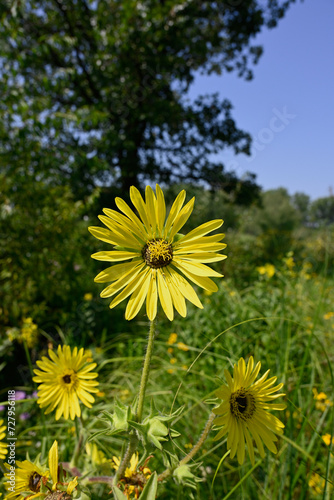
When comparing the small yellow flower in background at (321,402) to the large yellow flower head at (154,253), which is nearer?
the large yellow flower head at (154,253)

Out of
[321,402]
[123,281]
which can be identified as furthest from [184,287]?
[321,402]

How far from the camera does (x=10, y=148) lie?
305cm

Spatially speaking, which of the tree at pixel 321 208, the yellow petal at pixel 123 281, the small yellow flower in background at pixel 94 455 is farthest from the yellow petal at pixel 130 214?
the tree at pixel 321 208

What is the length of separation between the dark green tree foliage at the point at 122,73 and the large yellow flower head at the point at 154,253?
2.62 m

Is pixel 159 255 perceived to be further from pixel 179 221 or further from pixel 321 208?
pixel 321 208

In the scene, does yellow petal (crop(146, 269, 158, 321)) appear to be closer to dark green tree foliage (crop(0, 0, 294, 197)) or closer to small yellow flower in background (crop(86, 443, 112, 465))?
small yellow flower in background (crop(86, 443, 112, 465))

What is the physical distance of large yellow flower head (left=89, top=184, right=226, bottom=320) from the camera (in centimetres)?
66

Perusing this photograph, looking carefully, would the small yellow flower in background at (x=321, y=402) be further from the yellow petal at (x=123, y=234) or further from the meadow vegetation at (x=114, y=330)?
the yellow petal at (x=123, y=234)

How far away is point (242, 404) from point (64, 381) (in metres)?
0.59

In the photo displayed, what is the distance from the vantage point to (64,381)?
37.0 inches

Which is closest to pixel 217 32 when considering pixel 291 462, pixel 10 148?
pixel 10 148

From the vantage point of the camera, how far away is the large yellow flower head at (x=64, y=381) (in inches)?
35.3

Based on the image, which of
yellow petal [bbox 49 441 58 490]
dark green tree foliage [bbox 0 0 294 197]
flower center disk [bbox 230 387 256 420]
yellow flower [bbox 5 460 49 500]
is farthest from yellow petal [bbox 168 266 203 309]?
dark green tree foliage [bbox 0 0 294 197]

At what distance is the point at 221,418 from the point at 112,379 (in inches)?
70.3
